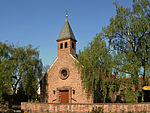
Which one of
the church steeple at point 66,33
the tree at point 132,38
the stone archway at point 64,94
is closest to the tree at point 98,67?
the tree at point 132,38

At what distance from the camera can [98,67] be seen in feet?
64.5

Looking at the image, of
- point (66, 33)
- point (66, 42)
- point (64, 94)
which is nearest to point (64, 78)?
point (64, 94)

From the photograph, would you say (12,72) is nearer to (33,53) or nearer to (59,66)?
(33,53)

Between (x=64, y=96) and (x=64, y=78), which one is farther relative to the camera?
(x=64, y=78)

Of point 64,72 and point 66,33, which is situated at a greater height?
point 66,33

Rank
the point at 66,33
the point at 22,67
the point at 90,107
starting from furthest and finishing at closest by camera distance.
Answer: the point at 66,33 < the point at 22,67 < the point at 90,107

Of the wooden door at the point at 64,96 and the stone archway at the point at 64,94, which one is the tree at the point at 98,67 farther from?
the wooden door at the point at 64,96

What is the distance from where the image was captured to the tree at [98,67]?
62.5 feet

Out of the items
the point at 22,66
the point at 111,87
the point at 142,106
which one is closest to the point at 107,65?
the point at 111,87

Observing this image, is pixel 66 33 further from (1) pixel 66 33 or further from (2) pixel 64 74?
(2) pixel 64 74

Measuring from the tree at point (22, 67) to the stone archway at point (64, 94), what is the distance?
363 cm

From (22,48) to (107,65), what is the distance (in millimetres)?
13129

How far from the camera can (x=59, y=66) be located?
89.8 ft

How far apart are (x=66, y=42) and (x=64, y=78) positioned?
554cm
